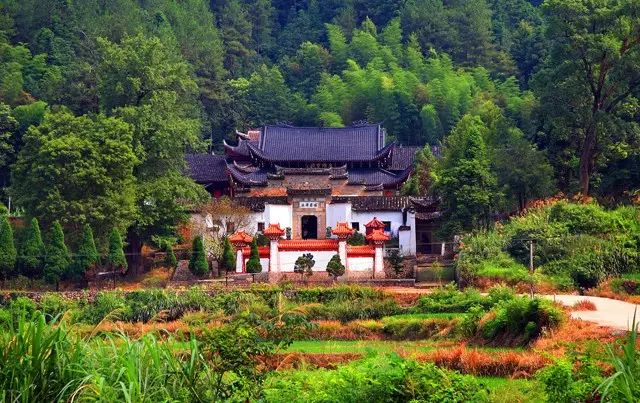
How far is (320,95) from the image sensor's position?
60281 millimetres

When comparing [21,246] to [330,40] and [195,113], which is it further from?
Result: [330,40]

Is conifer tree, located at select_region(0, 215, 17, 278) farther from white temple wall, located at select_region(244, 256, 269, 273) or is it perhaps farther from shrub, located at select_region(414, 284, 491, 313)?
shrub, located at select_region(414, 284, 491, 313)

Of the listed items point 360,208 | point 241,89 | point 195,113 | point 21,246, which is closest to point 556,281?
point 360,208

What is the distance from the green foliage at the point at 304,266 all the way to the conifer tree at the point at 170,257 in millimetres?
3420

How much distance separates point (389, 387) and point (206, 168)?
107 ft

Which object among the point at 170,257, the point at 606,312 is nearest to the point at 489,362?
the point at 606,312

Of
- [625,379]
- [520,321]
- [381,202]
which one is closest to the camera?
[625,379]

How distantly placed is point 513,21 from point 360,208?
4128 cm

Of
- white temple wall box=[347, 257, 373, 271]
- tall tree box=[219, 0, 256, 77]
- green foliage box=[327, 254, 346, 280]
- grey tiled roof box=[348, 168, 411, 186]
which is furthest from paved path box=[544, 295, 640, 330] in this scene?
tall tree box=[219, 0, 256, 77]

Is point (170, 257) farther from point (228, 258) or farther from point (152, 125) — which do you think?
point (152, 125)

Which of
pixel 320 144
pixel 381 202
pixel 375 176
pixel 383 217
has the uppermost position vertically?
pixel 320 144

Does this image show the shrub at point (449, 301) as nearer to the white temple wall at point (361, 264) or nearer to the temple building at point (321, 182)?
the white temple wall at point (361, 264)

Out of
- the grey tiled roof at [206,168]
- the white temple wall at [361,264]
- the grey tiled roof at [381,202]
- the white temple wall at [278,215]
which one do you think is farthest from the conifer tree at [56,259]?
the grey tiled roof at [206,168]

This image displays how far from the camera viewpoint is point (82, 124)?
34.2 m
